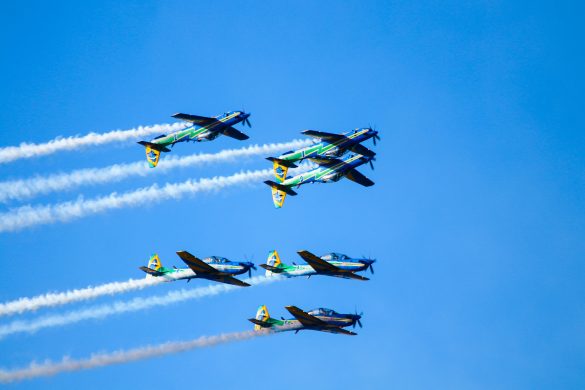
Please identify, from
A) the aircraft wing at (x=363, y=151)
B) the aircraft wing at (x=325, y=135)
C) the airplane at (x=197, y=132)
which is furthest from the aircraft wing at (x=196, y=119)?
the aircraft wing at (x=363, y=151)

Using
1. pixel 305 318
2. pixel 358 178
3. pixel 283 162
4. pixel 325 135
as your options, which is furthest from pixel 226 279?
Answer: pixel 358 178

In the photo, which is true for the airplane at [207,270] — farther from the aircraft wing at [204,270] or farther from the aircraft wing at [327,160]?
the aircraft wing at [327,160]

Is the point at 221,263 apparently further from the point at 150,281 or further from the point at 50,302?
the point at 50,302

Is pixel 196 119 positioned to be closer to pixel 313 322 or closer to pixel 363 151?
pixel 363 151

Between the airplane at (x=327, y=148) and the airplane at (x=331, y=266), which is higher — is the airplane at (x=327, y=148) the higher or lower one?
the higher one

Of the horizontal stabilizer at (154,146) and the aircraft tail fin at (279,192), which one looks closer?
the aircraft tail fin at (279,192)

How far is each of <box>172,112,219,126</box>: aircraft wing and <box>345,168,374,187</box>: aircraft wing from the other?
492 inches

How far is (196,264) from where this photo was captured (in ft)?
274

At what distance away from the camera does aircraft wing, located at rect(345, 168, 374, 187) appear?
93562mm

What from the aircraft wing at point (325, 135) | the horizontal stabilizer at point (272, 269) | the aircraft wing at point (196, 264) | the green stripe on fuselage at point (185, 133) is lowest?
the aircraft wing at point (196, 264)

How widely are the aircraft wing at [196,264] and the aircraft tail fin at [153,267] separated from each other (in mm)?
3585

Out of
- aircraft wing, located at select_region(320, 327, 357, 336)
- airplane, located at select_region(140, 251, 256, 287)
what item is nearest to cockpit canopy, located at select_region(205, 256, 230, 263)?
airplane, located at select_region(140, 251, 256, 287)

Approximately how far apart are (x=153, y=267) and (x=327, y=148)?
16.7 meters

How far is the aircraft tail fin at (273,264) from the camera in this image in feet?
287
